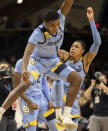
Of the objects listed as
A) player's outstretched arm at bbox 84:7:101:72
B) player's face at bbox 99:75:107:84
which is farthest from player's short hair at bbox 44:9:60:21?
player's face at bbox 99:75:107:84

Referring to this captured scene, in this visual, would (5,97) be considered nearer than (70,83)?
No

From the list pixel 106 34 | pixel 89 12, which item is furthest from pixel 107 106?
pixel 106 34

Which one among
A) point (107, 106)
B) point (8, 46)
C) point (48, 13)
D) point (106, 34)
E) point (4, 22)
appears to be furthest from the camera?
point (8, 46)

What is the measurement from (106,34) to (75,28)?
86cm

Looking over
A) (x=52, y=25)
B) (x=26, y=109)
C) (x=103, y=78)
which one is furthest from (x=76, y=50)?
(x=52, y=25)

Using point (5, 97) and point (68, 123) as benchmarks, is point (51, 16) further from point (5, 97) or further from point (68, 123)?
point (5, 97)

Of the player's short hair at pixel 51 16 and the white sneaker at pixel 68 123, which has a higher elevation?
the player's short hair at pixel 51 16

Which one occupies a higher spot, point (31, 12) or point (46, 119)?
point (31, 12)

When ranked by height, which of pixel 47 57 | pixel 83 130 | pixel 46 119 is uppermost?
pixel 47 57

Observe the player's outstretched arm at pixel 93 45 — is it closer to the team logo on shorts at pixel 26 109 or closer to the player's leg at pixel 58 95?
the player's leg at pixel 58 95

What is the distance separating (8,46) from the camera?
45.7 ft

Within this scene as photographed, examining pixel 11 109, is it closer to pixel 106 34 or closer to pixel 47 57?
pixel 47 57

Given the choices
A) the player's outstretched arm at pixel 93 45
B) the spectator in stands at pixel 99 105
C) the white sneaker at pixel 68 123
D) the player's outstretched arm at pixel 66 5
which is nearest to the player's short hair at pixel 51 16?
→ the player's outstretched arm at pixel 66 5

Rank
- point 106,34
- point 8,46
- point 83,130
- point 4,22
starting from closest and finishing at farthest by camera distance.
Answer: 1. point 83,130
2. point 106,34
3. point 4,22
4. point 8,46
